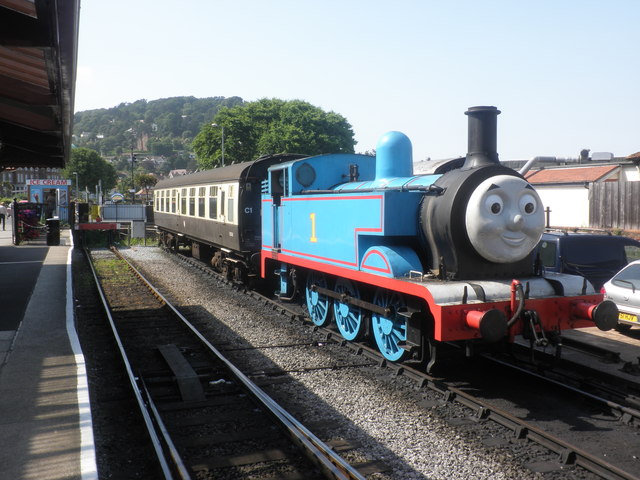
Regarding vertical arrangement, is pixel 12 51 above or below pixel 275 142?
below

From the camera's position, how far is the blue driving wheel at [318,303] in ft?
30.3

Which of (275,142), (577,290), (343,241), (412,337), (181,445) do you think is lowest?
(181,445)

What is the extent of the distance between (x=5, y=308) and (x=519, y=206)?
9073 millimetres

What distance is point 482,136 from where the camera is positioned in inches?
265

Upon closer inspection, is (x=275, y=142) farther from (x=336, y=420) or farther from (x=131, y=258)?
(x=336, y=420)

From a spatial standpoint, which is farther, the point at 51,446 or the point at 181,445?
the point at 181,445

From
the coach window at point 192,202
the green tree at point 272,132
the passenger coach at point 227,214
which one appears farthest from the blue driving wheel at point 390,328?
the green tree at point 272,132

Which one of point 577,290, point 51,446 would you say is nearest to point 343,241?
point 577,290

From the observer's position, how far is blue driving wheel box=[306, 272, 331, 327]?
9.24 meters

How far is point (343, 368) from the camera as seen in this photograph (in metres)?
7.43

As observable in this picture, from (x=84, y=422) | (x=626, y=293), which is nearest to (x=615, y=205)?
(x=626, y=293)

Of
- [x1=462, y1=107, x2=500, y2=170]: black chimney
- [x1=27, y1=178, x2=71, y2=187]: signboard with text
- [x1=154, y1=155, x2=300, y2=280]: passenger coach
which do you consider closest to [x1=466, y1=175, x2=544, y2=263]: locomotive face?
[x1=462, y1=107, x2=500, y2=170]: black chimney

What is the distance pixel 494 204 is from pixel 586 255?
4.70 meters

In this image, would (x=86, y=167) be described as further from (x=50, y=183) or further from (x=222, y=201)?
(x=222, y=201)
